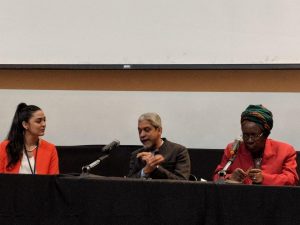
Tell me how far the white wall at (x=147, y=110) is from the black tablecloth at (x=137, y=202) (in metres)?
1.49

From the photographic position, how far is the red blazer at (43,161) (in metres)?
3.59

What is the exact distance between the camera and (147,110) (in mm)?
4133

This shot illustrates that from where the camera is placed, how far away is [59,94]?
4.28 meters

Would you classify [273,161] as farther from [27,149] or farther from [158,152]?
[27,149]

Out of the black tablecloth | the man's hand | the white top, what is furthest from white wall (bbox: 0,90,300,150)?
the black tablecloth

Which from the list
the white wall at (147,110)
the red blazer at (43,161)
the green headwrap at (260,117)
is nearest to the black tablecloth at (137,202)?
the green headwrap at (260,117)

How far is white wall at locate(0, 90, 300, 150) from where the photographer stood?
12.9 ft

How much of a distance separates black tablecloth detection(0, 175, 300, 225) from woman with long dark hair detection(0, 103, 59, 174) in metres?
0.89
